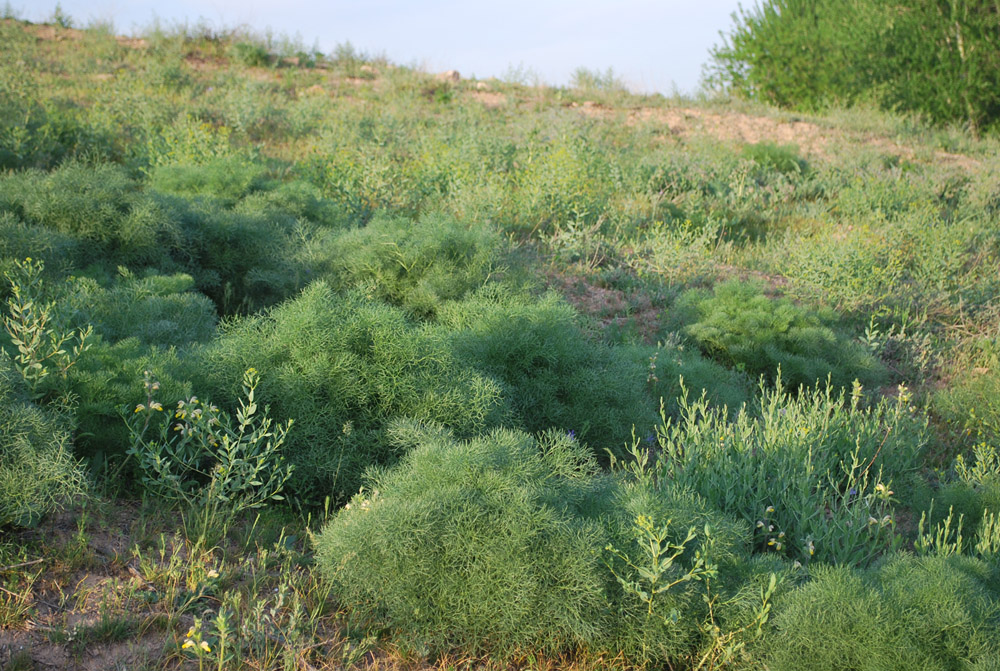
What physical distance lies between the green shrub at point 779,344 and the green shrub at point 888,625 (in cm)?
306

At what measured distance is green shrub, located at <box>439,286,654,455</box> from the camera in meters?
4.04

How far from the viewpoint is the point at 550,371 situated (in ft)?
13.6

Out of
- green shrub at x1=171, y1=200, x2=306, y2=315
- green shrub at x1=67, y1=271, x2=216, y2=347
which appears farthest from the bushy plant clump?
green shrub at x1=171, y1=200, x2=306, y2=315

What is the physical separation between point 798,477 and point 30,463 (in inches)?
129

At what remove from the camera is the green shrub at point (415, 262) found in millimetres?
4918

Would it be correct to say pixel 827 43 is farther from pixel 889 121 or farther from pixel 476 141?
pixel 476 141

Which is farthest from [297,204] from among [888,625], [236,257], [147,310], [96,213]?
[888,625]

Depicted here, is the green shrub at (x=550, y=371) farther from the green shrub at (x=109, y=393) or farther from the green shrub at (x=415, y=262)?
the green shrub at (x=109, y=393)

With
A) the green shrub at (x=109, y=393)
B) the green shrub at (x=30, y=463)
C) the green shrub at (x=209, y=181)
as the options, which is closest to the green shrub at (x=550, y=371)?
the green shrub at (x=109, y=393)

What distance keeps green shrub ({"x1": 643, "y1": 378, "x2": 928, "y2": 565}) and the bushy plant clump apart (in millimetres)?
651

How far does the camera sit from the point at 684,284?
7109 mm

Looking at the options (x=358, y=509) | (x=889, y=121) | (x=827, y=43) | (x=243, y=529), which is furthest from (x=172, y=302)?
(x=827, y=43)

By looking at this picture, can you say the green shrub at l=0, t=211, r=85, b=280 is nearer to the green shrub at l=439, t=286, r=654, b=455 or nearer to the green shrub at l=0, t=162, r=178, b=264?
the green shrub at l=0, t=162, r=178, b=264

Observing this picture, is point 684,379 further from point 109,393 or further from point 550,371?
point 109,393
